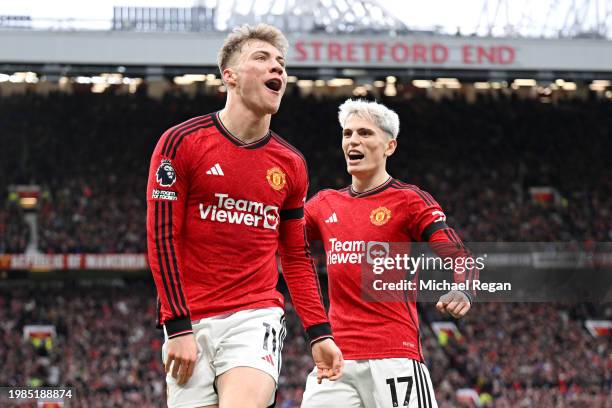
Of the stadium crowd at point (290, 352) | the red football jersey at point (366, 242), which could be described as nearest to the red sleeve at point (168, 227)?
the red football jersey at point (366, 242)

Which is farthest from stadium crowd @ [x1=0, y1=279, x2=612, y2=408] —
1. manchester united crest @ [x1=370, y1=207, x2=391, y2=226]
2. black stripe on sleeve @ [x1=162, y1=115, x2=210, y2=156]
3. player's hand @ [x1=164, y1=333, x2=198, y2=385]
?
player's hand @ [x1=164, y1=333, x2=198, y2=385]

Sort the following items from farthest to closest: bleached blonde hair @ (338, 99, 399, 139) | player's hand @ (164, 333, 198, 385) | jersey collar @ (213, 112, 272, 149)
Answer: bleached blonde hair @ (338, 99, 399, 139), jersey collar @ (213, 112, 272, 149), player's hand @ (164, 333, 198, 385)

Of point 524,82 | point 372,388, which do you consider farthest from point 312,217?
point 524,82

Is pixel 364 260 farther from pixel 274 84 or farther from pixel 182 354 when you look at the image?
pixel 182 354

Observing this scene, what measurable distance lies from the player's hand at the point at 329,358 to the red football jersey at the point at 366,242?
3.35 feet

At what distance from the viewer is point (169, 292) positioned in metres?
4.27

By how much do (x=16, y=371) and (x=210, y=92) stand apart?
435 inches

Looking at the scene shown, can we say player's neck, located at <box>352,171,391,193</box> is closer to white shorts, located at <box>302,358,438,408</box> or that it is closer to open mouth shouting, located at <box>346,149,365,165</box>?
open mouth shouting, located at <box>346,149,365,165</box>

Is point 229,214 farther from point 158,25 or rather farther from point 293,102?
point 293,102

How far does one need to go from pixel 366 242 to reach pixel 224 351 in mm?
1913

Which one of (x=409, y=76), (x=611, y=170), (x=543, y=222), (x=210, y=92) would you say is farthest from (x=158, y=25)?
(x=611, y=170)

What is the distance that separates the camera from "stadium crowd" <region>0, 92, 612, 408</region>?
83.5ft

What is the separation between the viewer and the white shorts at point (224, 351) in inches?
171

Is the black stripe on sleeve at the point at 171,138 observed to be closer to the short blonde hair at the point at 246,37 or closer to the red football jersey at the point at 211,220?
the red football jersey at the point at 211,220
